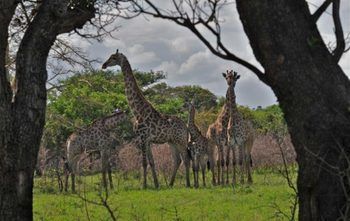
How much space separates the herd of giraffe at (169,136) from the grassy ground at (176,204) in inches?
54.3

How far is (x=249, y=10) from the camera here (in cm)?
521

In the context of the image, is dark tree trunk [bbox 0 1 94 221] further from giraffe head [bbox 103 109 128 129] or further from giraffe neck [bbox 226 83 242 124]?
giraffe head [bbox 103 109 128 129]

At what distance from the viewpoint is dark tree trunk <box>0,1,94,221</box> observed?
7.39 metres

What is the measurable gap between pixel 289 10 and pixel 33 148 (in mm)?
3565

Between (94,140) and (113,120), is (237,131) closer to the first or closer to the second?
(113,120)

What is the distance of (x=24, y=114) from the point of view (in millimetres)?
7555

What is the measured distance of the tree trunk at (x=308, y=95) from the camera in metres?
5.01

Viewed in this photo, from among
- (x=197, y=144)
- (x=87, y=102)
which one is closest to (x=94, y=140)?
(x=197, y=144)

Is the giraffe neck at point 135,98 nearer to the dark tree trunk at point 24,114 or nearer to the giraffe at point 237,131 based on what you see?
the giraffe at point 237,131

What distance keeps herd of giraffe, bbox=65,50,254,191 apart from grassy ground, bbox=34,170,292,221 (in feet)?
4.52

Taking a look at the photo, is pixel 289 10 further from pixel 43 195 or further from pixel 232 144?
pixel 232 144

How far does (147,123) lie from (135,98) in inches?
29.8

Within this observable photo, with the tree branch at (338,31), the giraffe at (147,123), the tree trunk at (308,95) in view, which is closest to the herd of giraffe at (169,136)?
the giraffe at (147,123)

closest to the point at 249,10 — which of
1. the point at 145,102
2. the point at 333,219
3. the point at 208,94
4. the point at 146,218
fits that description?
the point at 333,219
